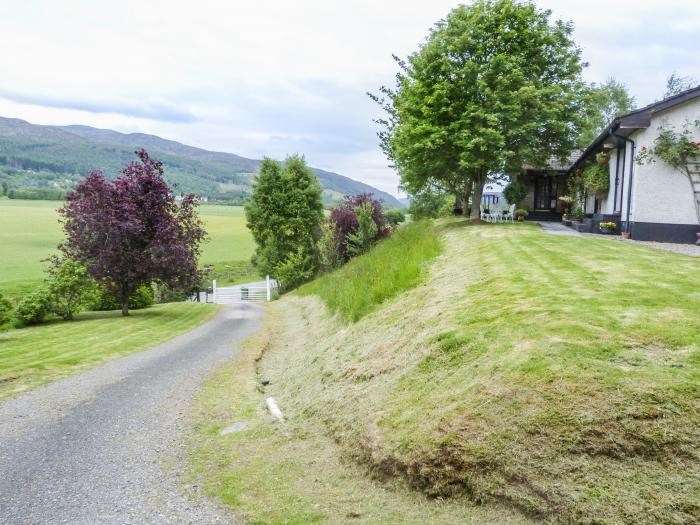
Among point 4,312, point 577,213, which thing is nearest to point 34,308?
point 4,312

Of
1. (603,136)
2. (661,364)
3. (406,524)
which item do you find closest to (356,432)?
(406,524)

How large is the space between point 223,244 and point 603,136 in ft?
288

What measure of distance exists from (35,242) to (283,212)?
44419 mm

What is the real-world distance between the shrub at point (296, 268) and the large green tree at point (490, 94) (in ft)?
66.1

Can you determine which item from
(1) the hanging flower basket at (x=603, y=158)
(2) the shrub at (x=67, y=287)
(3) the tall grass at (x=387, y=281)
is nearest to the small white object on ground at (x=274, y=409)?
(3) the tall grass at (x=387, y=281)

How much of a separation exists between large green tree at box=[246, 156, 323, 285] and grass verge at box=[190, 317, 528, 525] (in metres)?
36.4

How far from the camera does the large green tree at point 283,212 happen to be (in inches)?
1710

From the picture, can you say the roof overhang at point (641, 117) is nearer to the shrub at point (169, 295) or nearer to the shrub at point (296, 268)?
the shrub at point (296, 268)

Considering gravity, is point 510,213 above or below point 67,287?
above

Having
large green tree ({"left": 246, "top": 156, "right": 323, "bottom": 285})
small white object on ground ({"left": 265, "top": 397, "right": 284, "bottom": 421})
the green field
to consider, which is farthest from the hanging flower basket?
large green tree ({"left": 246, "top": 156, "right": 323, "bottom": 285})

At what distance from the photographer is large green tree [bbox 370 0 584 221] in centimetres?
1927

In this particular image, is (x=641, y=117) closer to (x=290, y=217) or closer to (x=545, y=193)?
(x=545, y=193)

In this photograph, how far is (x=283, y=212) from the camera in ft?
144

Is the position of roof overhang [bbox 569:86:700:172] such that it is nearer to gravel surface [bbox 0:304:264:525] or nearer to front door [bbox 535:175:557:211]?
front door [bbox 535:175:557:211]
